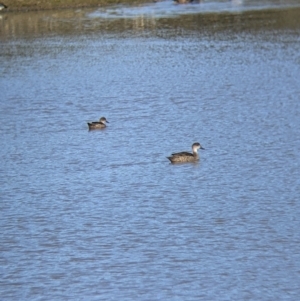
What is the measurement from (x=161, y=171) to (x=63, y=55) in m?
18.4

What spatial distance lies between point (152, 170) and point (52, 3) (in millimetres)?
34773

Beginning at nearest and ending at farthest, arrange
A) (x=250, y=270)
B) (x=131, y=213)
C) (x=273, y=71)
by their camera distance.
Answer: (x=250, y=270)
(x=131, y=213)
(x=273, y=71)

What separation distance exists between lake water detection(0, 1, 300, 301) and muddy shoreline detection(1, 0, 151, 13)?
1292 cm

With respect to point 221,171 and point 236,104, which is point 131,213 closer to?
point 221,171

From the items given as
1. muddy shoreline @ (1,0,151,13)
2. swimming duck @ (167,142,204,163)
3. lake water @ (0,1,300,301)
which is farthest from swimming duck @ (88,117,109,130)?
muddy shoreline @ (1,0,151,13)

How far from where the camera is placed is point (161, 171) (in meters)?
19.5

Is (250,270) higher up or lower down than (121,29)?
higher up

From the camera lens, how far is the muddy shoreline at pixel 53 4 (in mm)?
52438

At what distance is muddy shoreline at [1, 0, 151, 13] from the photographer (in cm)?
5244

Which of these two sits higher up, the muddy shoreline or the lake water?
the lake water

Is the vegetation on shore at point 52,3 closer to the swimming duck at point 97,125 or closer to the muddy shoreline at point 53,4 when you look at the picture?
the muddy shoreline at point 53,4

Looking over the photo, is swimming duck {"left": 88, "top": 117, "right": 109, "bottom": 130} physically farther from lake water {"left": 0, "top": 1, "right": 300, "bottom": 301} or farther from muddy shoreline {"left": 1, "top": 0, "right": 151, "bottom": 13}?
muddy shoreline {"left": 1, "top": 0, "right": 151, "bottom": 13}

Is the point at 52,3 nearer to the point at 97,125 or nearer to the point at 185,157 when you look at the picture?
the point at 97,125

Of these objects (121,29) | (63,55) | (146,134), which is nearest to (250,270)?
(146,134)
